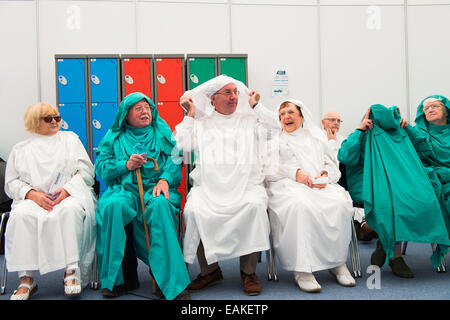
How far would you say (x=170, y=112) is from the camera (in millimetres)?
5082

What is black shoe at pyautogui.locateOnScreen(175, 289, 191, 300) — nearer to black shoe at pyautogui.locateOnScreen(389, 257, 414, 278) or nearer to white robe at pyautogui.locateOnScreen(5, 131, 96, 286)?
white robe at pyautogui.locateOnScreen(5, 131, 96, 286)

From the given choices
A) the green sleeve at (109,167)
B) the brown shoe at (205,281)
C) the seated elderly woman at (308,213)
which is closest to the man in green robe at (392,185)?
the seated elderly woman at (308,213)

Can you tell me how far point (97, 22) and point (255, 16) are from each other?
7.18ft

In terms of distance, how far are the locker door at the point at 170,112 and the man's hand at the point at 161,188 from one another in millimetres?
2330

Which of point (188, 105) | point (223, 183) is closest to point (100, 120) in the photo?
point (188, 105)

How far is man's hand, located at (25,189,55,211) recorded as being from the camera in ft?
8.95

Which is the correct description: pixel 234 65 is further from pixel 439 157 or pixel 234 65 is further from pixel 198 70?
pixel 439 157

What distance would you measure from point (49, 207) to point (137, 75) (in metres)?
2.70

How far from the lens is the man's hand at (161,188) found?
2.71 metres

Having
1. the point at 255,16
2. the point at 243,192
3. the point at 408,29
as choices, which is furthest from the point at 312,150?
the point at 408,29

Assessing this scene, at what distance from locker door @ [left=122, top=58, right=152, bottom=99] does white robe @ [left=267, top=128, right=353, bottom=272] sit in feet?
8.91
